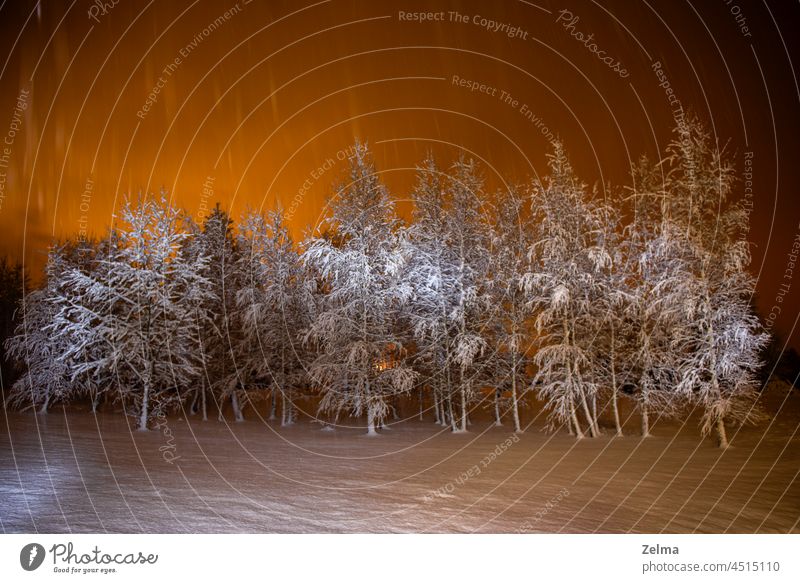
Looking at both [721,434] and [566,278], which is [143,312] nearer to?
[566,278]

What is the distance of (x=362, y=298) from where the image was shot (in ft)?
90.8

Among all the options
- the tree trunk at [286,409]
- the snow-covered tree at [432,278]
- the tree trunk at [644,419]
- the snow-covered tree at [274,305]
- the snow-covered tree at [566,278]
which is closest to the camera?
the snow-covered tree at [566,278]

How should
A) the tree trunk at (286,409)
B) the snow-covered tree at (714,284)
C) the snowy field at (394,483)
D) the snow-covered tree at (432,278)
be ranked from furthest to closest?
the tree trunk at (286,409), the snow-covered tree at (432,278), the snow-covered tree at (714,284), the snowy field at (394,483)

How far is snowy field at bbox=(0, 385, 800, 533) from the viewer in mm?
11422

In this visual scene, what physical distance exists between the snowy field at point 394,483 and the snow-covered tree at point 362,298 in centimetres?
275

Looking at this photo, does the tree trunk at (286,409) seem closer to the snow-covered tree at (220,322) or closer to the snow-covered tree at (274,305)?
the snow-covered tree at (274,305)

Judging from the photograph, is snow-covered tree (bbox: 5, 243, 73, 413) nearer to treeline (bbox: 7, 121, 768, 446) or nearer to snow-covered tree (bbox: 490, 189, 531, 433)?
treeline (bbox: 7, 121, 768, 446)

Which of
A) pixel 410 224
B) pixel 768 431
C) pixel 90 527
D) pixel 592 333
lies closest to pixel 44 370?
pixel 410 224

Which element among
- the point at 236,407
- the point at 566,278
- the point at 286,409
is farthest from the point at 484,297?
the point at 236,407

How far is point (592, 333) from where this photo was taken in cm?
2628

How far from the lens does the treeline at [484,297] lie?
72.8 feet

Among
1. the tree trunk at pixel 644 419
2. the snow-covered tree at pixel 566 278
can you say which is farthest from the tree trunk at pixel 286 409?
the tree trunk at pixel 644 419

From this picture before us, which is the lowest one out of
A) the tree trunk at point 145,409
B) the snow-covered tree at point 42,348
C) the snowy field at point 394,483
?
the snowy field at point 394,483
